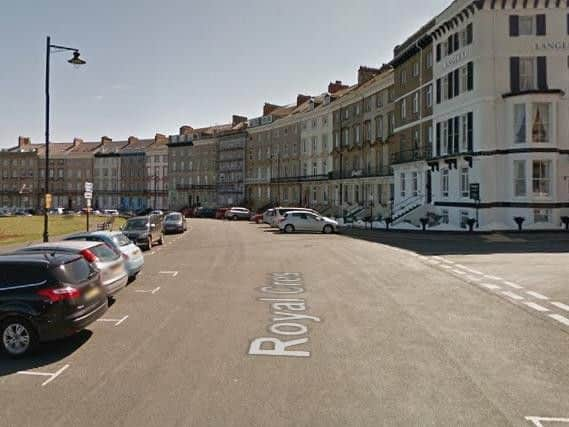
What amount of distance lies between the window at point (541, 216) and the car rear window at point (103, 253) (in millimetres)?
27560

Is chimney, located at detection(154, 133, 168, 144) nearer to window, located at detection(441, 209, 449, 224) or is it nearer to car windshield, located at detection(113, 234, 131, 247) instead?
window, located at detection(441, 209, 449, 224)

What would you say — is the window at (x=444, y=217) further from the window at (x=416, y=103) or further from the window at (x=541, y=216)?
the window at (x=416, y=103)

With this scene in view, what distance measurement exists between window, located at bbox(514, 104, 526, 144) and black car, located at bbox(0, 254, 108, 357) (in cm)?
2999

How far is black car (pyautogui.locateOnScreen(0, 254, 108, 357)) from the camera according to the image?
733 centimetres

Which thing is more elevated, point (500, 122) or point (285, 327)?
point (500, 122)

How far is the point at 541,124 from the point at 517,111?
166 centimetres

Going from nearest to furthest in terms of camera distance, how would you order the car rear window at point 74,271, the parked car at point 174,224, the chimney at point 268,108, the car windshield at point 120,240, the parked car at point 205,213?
the car rear window at point 74,271
the car windshield at point 120,240
the parked car at point 174,224
the parked car at point 205,213
the chimney at point 268,108

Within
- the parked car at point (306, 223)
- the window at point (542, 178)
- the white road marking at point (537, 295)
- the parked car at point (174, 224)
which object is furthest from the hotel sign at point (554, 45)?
the parked car at point (174, 224)

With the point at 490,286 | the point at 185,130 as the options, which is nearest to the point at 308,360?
the point at 490,286

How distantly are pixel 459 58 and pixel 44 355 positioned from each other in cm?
3363

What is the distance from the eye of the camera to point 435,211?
37.3 m

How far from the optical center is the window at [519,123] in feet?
101

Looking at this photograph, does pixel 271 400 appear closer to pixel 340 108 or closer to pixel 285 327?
pixel 285 327

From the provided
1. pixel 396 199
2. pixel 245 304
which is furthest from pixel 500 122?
pixel 245 304
